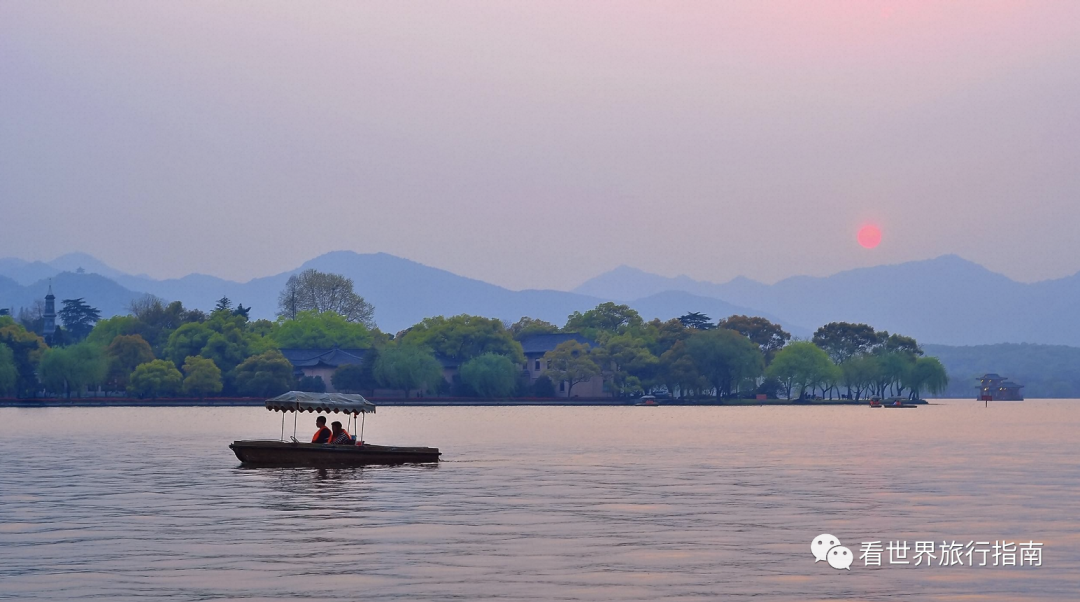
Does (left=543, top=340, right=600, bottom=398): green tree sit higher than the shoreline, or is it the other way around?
(left=543, top=340, right=600, bottom=398): green tree

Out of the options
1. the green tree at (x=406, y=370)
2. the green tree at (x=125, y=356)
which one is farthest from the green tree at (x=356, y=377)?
the green tree at (x=125, y=356)

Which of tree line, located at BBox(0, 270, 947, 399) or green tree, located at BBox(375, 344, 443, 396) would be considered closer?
tree line, located at BBox(0, 270, 947, 399)

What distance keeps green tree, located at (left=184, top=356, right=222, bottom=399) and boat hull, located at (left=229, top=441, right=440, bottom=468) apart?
114m

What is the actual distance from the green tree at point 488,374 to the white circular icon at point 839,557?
493 ft

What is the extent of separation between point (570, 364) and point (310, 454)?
13401cm

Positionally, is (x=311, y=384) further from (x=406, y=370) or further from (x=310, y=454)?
(x=310, y=454)

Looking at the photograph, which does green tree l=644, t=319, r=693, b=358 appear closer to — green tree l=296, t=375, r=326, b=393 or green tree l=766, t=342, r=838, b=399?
green tree l=766, t=342, r=838, b=399

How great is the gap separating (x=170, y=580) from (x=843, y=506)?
1916cm

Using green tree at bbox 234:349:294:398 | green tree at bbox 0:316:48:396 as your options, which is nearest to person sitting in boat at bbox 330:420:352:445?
green tree at bbox 234:349:294:398

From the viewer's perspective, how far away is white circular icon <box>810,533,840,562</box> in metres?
26.0

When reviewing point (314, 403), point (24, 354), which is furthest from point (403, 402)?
point (314, 403)

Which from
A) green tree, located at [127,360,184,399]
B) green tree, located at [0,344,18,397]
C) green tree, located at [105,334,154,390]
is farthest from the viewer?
green tree, located at [105,334,154,390]

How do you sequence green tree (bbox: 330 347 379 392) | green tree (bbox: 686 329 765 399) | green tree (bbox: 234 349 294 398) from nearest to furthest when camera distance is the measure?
1. green tree (bbox: 234 349 294 398)
2. green tree (bbox: 330 347 379 392)
3. green tree (bbox: 686 329 765 399)

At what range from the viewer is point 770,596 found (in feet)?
71.2
